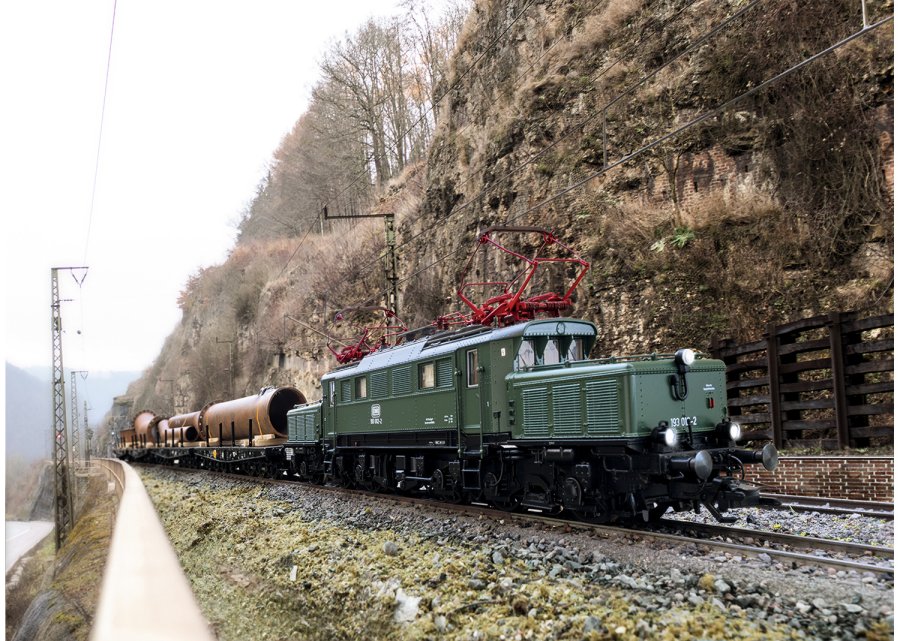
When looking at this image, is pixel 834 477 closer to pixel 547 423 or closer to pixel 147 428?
pixel 547 423

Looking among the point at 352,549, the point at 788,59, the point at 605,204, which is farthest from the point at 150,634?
the point at 788,59

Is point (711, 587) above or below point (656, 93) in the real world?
below

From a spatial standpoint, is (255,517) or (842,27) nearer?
(255,517)

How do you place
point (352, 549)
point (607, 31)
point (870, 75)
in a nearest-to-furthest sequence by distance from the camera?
point (352, 549) → point (870, 75) → point (607, 31)

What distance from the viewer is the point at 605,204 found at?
21.8 m

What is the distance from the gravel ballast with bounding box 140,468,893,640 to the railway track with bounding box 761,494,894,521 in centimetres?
374

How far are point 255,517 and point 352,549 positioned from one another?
16.6ft

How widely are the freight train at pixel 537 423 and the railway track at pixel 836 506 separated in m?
1.09

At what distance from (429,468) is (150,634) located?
8.69 meters

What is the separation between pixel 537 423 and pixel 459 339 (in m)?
3.20

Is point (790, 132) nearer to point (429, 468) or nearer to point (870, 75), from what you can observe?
point (870, 75)

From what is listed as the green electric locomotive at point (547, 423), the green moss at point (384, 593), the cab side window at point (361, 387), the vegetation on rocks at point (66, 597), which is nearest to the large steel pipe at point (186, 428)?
the vegetation on rocks at point (66, 597)

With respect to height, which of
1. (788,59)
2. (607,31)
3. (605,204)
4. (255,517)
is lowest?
(255,517)

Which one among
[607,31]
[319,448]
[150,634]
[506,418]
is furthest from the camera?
[607,31]
